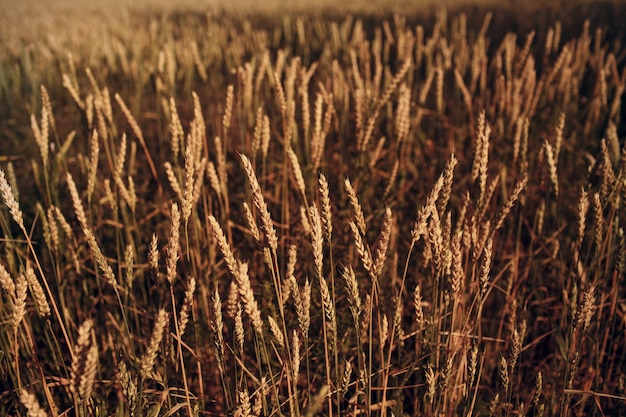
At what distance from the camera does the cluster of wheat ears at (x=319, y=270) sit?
0.86 m

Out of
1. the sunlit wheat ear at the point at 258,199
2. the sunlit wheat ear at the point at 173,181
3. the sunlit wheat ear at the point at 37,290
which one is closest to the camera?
the sunlit wheat ear at the point at 258,199

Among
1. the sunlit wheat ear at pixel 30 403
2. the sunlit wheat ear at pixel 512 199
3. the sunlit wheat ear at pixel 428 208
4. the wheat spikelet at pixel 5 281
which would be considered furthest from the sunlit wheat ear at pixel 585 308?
the wheat spikelet at pixel 5 281

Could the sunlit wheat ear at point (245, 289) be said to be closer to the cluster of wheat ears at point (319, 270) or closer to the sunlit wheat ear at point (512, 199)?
the cluster of wheat ears at point (319, 270)

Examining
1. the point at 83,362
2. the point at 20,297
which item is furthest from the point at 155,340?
the point at 20,297

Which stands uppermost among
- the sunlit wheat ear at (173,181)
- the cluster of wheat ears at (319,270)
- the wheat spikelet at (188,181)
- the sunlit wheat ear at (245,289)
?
the wheat spikelet at (188,181)

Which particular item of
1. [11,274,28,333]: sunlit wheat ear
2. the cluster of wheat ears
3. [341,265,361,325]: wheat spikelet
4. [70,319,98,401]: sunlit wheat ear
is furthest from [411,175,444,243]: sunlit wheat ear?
[11,274,28,333]: sunlit wheat ear

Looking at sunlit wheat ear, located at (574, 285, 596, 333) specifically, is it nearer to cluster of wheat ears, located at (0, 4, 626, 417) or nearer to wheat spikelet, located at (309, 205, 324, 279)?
cluster of wheat ears, located at (0, 4, 626, 417)

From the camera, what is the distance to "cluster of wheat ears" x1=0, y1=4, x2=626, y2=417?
858 mm

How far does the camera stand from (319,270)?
0.80m

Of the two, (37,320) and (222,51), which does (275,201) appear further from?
(222,51)

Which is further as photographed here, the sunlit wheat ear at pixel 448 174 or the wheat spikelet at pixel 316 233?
the sunlit wheat ear at pixel 448 174

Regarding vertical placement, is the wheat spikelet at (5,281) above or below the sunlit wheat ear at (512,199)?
below

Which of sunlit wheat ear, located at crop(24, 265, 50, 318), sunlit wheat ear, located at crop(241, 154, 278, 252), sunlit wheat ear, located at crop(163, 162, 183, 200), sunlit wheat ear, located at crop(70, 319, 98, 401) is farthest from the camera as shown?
sunlit wheat ear, located at crop(163, 162, 183, 200)

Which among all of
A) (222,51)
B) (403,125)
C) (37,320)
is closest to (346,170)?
(403,125)
